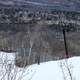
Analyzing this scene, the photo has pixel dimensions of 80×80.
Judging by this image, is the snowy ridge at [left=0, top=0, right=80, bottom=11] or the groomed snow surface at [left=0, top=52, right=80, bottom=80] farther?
the snowy ridge at [left=0, top=0, right=80, bottom=11]

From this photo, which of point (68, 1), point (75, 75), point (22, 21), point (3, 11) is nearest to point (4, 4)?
point (3, 11)

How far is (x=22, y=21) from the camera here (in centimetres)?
922

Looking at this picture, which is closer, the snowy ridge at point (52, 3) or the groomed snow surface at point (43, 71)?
the groomed snow surface at point (43, 71)

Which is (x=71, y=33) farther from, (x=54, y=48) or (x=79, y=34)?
(x=54, y=48)

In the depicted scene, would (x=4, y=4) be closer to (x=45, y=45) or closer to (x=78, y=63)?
(x=45, y=45)

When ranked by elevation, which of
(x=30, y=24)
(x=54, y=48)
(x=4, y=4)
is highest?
(x=4, y=4)

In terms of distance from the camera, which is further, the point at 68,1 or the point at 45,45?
the point at 68,1

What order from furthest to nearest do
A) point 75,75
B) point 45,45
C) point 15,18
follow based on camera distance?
point 15,18 → point 45,45 → point 75,75

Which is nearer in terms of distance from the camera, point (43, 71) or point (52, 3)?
point (43, 71)

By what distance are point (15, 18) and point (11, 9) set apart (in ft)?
1.28

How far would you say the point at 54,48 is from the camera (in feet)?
28.3

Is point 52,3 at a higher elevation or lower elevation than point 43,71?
higher

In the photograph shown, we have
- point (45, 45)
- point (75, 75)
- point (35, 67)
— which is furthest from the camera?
point (45, 45)

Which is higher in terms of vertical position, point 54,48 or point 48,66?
point 48,66
